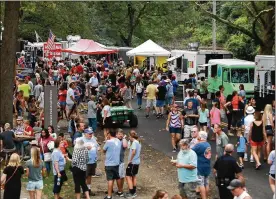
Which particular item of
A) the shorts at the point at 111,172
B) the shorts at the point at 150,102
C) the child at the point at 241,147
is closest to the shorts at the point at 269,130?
the child at the point at 241,147

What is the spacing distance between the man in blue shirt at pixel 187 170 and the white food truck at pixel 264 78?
14.6 m

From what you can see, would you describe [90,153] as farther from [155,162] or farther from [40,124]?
[40,124]

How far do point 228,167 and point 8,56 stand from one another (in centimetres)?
947

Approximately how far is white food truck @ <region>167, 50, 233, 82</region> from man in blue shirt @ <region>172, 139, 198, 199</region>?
22.6 metres

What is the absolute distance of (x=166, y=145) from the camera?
21.4 meters

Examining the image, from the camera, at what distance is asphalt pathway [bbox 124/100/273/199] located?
15539 mm

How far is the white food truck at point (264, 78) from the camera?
2745 centimetres

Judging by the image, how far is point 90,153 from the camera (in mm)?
14656

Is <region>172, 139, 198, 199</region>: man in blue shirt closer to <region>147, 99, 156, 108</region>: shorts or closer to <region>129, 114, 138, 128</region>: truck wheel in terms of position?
<region>129, 114, 138, 128</region>: truck wheel

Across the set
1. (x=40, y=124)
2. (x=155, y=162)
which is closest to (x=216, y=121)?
(x=155, y=162)

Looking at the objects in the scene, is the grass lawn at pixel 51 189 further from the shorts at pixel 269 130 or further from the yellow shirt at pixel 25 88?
the yellow shirt at pixel 25 88

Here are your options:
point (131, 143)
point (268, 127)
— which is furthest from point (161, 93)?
point (131, 143)

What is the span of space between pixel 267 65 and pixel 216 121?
8.24 meters

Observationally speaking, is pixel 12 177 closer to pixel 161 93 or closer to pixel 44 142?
pixel 44 142
